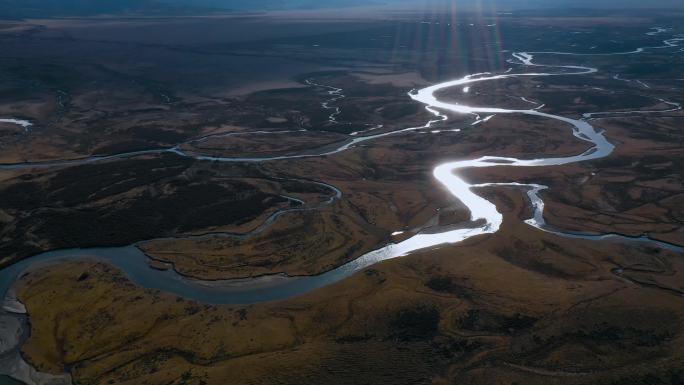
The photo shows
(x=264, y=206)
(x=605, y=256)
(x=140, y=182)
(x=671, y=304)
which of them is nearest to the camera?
(x=671, y=304)

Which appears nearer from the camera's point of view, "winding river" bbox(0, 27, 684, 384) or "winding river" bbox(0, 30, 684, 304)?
"winding river" bbox(0, 27, 684, 384)

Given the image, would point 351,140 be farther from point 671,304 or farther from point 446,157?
point 671,304

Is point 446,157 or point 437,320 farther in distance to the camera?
point 446,157

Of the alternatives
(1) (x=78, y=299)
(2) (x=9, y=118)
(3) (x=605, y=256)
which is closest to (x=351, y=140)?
(3) (x=605, y=256)

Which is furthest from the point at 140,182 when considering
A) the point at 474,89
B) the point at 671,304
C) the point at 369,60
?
the point at 369,60

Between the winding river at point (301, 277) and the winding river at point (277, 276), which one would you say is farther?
the winding river at point (301, 277)

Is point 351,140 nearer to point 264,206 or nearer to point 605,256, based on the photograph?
point 264,206

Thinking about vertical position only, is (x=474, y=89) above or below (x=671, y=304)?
above

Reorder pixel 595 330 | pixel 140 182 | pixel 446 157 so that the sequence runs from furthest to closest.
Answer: pixel 446 157
pixel 140 182
pixel 595 330

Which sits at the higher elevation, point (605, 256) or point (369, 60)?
point (369, 60)
